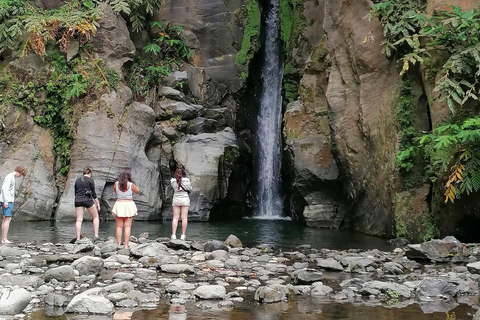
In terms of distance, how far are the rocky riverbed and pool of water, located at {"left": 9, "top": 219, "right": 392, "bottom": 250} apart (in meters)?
2.59

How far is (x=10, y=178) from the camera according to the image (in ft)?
45.8

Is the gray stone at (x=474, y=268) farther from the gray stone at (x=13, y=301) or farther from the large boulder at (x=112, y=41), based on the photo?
the large boulder at (x=112, y=41)

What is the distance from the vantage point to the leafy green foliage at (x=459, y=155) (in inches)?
540

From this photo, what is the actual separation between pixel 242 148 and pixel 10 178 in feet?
47.7

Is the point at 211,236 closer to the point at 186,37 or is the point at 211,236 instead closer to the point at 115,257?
the point at 115,257

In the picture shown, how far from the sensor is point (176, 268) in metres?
10.2

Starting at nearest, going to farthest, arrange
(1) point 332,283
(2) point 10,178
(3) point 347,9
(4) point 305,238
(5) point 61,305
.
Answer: (5) point 61,305 < (1) point 332,283 < (2) point 10,178 < (4) point 305,238 < (3) point 347,9

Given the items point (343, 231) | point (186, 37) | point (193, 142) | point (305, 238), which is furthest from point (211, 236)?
point (186, 37)

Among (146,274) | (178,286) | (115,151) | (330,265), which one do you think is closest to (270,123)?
(115,151)

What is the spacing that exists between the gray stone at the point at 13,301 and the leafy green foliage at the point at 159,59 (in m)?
20.6

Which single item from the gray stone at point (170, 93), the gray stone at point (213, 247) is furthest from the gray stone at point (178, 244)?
the gray stone at point (170, 93)

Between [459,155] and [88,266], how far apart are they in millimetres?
9473

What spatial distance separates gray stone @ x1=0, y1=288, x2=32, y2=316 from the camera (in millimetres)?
6920

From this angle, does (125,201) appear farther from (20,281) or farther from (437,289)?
(437,289)
